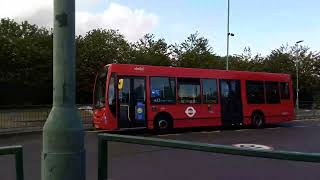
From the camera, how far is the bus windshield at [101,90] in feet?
64.6

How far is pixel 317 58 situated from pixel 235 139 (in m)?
42.1

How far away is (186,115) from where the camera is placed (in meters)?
21.0

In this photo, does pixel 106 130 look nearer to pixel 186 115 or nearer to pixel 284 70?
pixel 186 115

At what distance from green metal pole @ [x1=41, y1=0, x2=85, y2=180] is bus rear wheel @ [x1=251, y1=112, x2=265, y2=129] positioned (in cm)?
2017

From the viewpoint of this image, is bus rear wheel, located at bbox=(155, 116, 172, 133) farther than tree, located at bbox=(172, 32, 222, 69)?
No

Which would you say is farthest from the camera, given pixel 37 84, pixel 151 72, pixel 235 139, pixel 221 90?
pixel 37 84

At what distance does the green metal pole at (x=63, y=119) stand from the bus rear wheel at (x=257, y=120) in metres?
20.2

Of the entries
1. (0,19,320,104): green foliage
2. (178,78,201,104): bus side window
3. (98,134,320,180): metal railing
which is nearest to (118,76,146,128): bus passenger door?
(178,78,201,104): bus side window

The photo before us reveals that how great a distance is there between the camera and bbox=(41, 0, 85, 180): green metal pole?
4133 millimetres

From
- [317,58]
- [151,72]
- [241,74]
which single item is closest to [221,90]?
[241,74]

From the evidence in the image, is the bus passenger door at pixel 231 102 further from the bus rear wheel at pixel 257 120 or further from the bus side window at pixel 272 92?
the bus side window at pixel 272 92

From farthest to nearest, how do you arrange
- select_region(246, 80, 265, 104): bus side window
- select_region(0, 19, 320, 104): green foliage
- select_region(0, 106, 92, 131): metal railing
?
select_region(0, 19, 320, 104): green foliage < select_region(246, 80, 265, 104): bus side window < select_region(0, 106, 92, 131): metal railing

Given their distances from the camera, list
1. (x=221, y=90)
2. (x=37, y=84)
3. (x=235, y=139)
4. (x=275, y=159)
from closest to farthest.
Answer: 1. (x=275, y=159)
2. (x=235, y=139)
3. (x=221, y=90)
4. (x=37, y=84)

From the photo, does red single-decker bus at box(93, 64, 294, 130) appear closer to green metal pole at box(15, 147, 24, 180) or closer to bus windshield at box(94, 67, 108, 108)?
bus windshield at box(94, 67, 108, 108)
